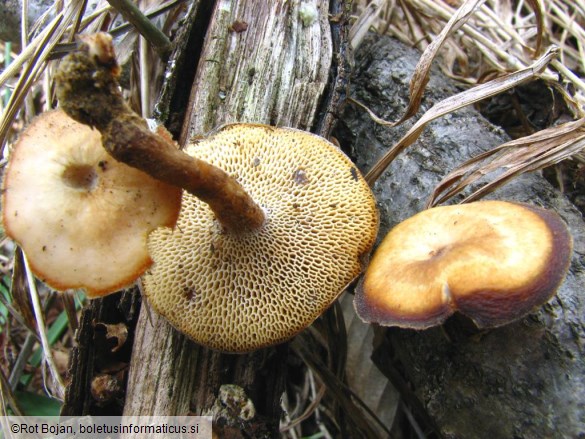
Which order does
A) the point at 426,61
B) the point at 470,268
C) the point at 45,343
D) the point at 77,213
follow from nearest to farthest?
the point at 77,213 → the point at 470,268 → the point at 426,61 → the point at 45,343

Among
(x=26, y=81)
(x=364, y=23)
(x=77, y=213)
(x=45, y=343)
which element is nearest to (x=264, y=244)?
(x=77, y=213)

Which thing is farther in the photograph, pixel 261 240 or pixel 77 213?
pixel 261 240

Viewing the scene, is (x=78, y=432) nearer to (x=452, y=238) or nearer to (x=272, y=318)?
(x=272, y=318)

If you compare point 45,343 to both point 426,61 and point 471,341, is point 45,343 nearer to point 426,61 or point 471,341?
point 471,341

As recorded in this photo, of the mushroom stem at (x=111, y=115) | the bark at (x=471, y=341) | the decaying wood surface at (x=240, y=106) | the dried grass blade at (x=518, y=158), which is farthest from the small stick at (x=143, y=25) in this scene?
the dried grass blade at (x=518, y=158)

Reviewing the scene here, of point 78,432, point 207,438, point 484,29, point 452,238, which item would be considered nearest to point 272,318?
point 207,438

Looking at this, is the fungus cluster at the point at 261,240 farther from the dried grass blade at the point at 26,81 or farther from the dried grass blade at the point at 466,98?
the dried grass blade at the point at 26,81
